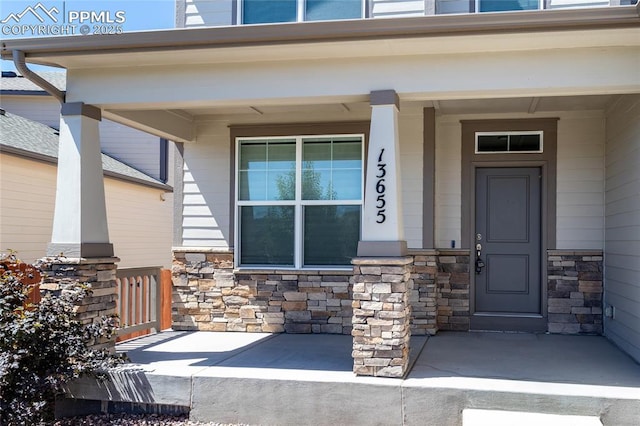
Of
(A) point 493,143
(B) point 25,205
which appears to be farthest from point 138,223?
(A) point 493,143

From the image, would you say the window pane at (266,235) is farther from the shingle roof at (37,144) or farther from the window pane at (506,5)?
the shingle roof at (37,144)

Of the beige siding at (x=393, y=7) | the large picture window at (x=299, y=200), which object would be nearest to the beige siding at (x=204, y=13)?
the large picture window at (x=299, y=200)

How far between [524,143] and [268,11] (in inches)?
144

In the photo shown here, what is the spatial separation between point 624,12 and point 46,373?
562 centimetres

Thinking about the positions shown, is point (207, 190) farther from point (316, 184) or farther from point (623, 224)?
point (623, 224)

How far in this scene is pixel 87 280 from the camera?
595cm

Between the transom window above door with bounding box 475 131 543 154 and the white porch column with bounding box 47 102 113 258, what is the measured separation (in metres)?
4.67

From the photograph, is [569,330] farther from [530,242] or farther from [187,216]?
[187,216]

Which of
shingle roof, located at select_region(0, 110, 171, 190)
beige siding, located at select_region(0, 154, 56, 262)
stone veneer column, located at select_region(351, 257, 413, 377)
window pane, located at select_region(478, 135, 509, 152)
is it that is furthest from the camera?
shingle roof, located at select_region(0, 110, 171, 190)

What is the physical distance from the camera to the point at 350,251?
7680mm

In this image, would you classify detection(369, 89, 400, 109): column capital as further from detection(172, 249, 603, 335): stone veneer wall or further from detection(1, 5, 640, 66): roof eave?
detection(172, 249, 603, 335): stone veneer wall

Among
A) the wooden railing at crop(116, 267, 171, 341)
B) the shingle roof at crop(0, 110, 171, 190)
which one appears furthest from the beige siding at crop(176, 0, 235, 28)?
the shingle roof at crop(0, 110, 171, 190)

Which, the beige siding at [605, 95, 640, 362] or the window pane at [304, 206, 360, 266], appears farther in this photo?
the window pane at [304, 206, 360, 266]

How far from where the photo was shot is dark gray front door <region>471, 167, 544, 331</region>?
761 centimetres
